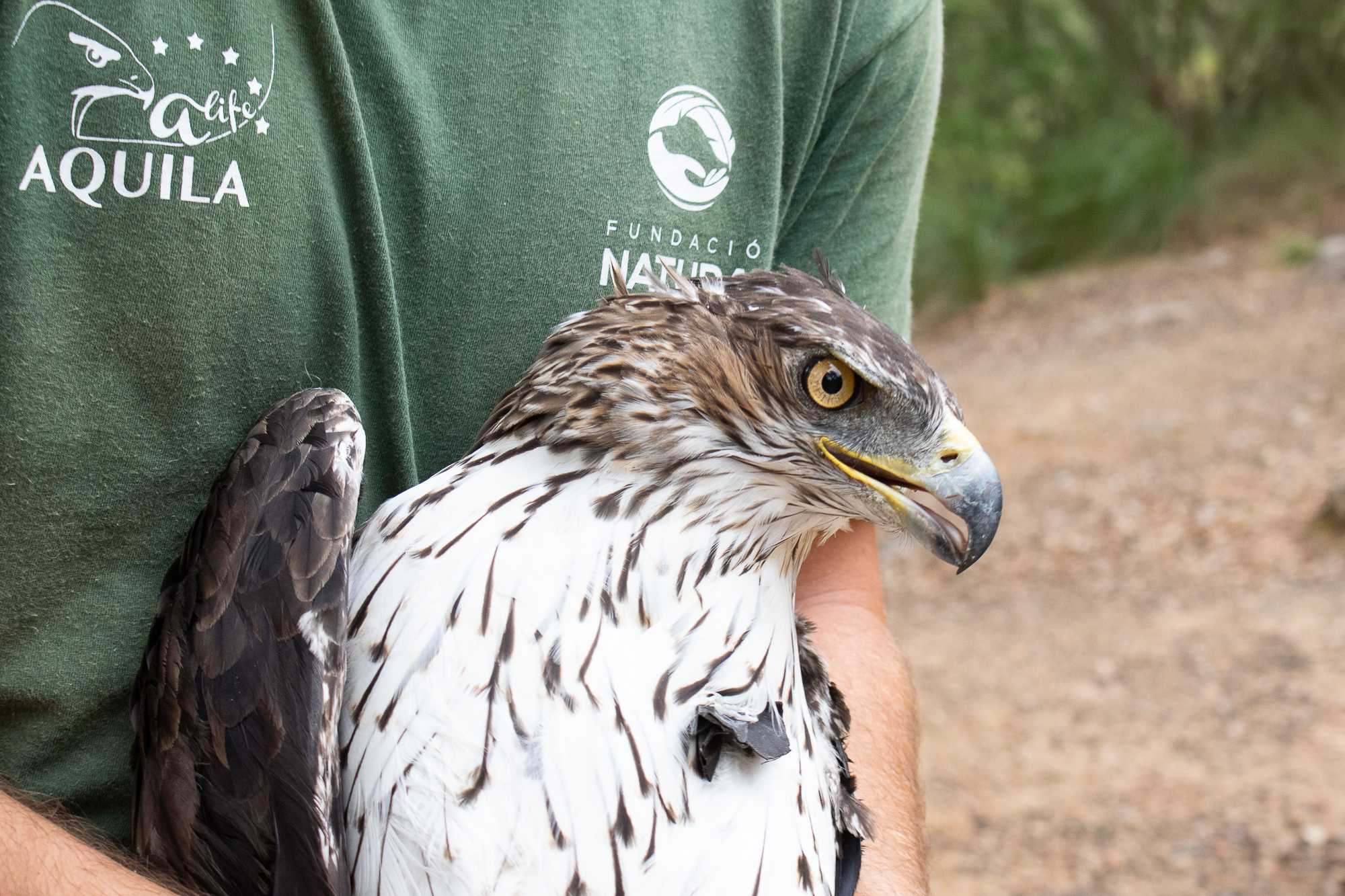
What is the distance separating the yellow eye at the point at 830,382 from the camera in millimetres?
1989

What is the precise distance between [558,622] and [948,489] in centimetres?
59

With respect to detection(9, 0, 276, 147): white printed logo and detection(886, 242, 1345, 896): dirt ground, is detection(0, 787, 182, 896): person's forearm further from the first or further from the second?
detection(886, 242, 1345, 896): dirt ground

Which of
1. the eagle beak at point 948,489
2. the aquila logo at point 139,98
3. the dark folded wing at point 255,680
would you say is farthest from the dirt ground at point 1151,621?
the aquila logo at point 139,98

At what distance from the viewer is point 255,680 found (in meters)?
1.81

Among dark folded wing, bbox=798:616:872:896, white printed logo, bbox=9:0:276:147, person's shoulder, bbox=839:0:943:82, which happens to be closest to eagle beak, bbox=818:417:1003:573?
dark folded wing, bbox=798:616:872:896

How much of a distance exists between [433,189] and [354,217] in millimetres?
136

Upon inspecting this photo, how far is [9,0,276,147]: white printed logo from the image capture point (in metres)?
1.74

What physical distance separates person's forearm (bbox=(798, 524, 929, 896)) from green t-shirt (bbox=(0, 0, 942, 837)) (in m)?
0.65

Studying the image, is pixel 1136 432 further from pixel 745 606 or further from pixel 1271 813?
pixel 745 606

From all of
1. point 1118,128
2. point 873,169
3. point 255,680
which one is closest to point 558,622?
point 255,680

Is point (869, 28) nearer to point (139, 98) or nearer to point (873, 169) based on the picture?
point (873, 169)

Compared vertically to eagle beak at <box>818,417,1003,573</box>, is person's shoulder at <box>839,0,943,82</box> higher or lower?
higher

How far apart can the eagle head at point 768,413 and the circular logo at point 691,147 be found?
0.78 feet

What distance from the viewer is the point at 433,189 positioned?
6.63ft
